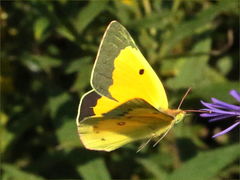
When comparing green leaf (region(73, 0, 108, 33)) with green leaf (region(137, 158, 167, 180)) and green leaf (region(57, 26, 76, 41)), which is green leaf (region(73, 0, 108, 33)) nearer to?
green leaf (region(57, 26, 76, 41))

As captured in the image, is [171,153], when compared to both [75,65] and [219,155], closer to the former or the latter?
[219,155]

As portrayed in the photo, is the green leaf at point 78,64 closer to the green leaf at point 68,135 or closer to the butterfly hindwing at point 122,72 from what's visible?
the green leaf at point 68,135

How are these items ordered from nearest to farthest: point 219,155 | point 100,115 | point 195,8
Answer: point 100,115 → point 219,155 → point 195,8

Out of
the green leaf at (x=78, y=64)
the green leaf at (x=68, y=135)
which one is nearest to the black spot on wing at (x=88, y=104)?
the green leaf at (x=68, y=135)

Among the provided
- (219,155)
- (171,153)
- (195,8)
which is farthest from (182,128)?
(195,8)

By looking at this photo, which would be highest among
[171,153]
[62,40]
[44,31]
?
[44,31]
